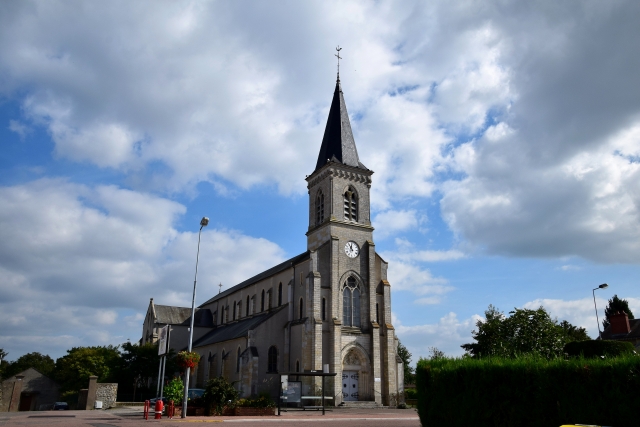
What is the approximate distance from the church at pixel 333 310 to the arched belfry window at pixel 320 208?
0.10 metres

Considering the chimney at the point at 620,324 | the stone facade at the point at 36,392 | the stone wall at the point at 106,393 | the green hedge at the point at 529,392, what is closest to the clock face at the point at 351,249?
the stone wall at the point at 106,393

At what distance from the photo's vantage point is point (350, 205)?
4766cm

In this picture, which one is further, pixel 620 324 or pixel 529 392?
pixel 620 324

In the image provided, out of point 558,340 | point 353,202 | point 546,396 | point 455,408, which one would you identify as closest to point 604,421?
point 546,396

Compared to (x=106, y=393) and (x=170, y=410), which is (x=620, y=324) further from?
(x=106, y=393)

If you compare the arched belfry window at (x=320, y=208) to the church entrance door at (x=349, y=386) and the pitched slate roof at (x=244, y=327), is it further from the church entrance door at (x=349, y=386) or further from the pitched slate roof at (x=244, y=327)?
the church entrance door at (x=349, y=386)

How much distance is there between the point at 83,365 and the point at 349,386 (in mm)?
32814

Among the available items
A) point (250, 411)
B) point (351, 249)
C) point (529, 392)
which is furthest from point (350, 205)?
point (529, 392)

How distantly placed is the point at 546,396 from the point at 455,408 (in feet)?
9.32

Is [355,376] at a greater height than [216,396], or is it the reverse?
[355,376]

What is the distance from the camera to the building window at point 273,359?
145ft

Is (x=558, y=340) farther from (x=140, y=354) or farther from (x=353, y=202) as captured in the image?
(x=140, y=354)

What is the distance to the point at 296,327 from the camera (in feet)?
143

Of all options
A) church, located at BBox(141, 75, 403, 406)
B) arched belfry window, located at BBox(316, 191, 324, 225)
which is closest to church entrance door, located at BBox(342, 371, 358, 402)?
church, located at BBox(141, 75, 403, 406)
